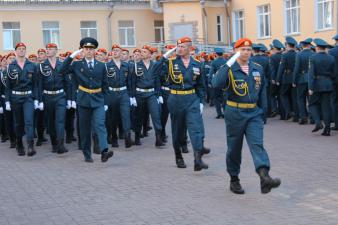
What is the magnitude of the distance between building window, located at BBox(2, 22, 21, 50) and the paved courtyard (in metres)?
27.9

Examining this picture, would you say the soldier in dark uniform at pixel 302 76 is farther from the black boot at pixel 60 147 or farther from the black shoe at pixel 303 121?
the black boot at pixel 60 147

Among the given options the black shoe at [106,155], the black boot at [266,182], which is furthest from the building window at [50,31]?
the black boot at [266,182]

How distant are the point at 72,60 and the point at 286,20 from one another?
2259 centimetres

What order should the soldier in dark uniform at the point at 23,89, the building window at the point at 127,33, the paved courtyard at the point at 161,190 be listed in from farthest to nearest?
the building window at the point at 127,33 → the soldier in dark uniform at the point at 23,89 → the paved courtyard at the point at 161,190

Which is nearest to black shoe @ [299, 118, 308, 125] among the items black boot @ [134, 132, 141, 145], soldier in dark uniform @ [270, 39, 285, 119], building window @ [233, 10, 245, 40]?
soldier in dark uniform @ [270, 39, 285, 119]

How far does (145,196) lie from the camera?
7.86m

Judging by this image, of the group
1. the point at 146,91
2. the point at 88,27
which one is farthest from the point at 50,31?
the point at 146,91

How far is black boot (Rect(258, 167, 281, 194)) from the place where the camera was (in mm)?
→ 7211

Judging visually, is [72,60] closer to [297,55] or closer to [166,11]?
[297,55]

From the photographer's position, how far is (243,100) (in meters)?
7.60

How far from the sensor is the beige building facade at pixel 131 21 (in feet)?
121

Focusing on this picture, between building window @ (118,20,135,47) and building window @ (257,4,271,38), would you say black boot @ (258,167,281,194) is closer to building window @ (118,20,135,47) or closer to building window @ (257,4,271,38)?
building window @ (257,4,271,38)

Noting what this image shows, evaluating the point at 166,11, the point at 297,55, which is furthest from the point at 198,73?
the point at 166,11

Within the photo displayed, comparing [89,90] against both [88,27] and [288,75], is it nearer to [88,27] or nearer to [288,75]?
[288,75]
